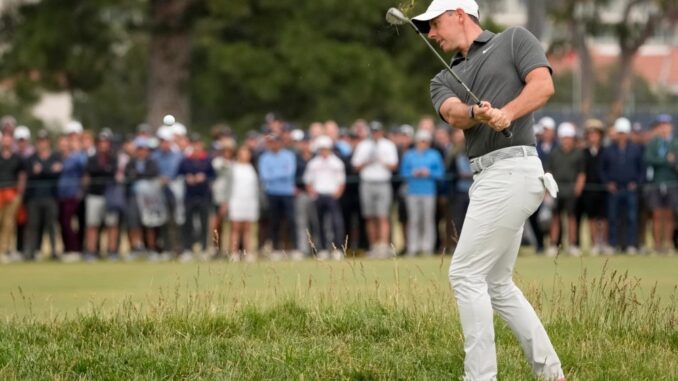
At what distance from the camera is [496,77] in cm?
838

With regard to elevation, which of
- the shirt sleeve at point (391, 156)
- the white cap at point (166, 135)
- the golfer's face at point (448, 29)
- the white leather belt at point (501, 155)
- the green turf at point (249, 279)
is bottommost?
the green turf at point (249, 279)

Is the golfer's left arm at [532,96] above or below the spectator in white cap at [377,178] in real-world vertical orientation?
above

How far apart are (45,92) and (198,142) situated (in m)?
17.1

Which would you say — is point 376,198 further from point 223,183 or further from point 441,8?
point 441,8

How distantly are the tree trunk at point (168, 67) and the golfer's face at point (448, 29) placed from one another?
29.7 metres

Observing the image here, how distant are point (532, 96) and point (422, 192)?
51.2 ft

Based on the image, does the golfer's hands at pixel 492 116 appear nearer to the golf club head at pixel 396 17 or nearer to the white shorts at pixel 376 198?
the golf club head at pixel 396 17

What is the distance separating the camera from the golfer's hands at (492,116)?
26.1ft

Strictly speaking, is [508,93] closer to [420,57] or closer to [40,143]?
[40,143]

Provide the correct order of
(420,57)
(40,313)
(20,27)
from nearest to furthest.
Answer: (40,313)
(20,27)
(420,57)

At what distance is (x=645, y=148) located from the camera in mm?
24219

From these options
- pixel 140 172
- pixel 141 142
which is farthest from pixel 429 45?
pixel 141 142

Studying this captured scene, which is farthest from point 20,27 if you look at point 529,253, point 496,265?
point 496,265

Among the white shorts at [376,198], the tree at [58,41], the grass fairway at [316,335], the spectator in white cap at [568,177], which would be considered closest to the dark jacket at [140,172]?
the white shorts at [376,198]
